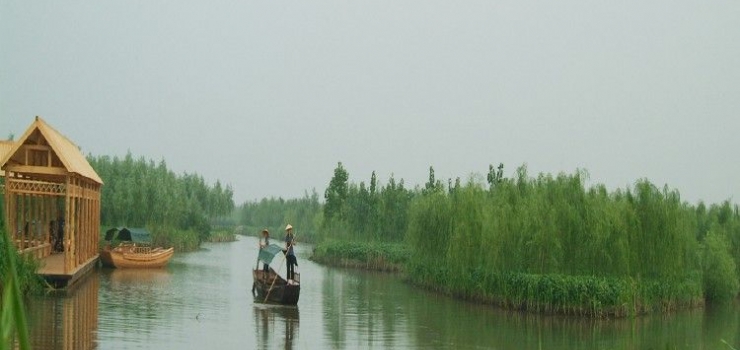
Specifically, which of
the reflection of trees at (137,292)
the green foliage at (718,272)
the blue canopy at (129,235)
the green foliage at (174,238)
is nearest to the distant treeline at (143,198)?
the green foliage at (174,238)

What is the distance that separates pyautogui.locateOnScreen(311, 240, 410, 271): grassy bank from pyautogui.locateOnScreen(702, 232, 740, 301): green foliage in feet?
41.5

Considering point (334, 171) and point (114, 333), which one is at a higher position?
point (334, 171)

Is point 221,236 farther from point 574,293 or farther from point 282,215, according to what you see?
point 574,293

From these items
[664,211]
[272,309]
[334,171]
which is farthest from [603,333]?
[334,171]

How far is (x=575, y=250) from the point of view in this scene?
22812mm

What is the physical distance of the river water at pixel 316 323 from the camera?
49.6 ft

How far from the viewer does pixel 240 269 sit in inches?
1363

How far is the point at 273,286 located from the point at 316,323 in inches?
122

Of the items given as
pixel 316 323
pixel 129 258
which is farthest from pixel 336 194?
pixel 316 323

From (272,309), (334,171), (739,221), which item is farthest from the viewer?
(334,171)

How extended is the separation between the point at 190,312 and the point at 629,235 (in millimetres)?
11925

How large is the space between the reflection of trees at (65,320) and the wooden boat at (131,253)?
9783 millimetres

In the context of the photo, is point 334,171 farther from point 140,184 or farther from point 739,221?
point 739,221

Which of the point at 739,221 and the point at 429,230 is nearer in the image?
the point at 429,230
